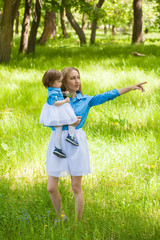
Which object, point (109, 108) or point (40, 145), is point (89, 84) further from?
point (40, 145)

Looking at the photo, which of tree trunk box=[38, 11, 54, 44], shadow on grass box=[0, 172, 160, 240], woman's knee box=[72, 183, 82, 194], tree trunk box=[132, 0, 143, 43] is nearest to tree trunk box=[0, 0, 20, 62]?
tree trunk box=[132, 0, 143, 43]

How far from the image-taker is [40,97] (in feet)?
21.3

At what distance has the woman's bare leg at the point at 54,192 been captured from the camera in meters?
2.66

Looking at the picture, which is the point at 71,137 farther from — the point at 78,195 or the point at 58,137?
the point at 78,195

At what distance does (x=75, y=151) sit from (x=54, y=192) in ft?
1.55

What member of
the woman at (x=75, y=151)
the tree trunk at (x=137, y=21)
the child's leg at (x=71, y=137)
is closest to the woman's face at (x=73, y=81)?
the woman at (x=75, y=151)

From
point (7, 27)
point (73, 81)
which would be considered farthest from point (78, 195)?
point (7, 27)

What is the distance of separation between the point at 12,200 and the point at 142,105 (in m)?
3.41

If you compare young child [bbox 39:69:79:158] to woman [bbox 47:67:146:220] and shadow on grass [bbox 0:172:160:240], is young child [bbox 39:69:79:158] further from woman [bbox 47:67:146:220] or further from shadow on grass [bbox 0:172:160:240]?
shadow on grass [bbox 0:172:160:240]

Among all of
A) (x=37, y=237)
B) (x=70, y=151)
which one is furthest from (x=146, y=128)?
(x=37, y=237)

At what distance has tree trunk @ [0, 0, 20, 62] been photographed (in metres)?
10.6

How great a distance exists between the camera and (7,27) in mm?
10836

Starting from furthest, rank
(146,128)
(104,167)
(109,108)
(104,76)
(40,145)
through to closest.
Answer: (104,76) → (109,108) → (146,128) → (40,145) → (104,167)

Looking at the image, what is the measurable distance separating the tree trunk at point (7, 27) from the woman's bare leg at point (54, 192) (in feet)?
30.1
